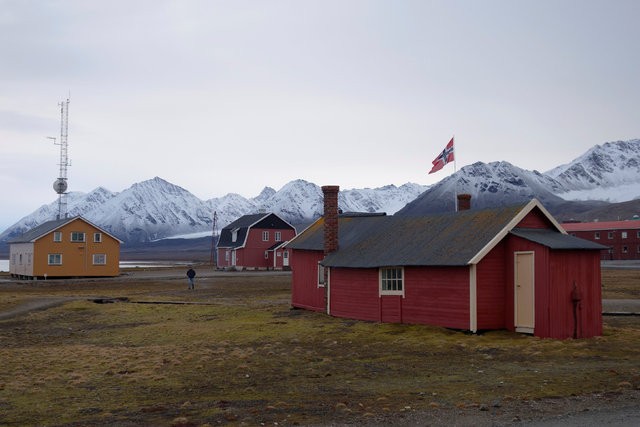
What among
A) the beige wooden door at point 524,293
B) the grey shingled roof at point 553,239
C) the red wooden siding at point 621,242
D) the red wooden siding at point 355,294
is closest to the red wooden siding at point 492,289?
the beige wooden door at point 524,293

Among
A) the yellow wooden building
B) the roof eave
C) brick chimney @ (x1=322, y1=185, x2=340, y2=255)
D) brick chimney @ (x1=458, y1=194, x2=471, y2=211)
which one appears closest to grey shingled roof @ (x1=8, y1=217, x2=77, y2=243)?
the yellow wooden building

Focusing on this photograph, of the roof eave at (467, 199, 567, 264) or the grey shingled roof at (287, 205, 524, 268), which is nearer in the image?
the roof eave at (467, 199, 567, 264)

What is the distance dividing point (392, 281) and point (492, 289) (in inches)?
184

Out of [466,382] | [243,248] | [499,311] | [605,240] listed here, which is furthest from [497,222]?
[605,240]

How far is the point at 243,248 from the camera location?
97.6m

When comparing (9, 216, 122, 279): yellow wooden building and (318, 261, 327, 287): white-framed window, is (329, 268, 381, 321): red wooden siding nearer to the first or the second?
(318, 261, 327, 287): white-framed window

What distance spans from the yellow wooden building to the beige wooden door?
2351 inches

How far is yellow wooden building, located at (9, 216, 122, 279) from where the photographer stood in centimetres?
7538

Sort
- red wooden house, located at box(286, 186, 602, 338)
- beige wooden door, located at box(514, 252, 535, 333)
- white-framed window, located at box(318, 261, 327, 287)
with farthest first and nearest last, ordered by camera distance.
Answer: white-framed window, located at box(318, 261, 327, 287) < beige wooden door, located at box(514, 252, 535, 333) < red wooden house, located at box(286, 186, 602, 338)

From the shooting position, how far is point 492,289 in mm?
25797

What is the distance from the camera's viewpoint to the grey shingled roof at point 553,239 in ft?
80.4

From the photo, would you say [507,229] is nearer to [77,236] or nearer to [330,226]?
[330,226]

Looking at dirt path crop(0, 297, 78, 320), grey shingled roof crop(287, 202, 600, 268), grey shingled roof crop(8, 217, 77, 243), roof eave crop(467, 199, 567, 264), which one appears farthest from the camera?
grey shingled roof crop(8, 217, 77, 243)

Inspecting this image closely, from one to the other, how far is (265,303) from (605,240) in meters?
103
